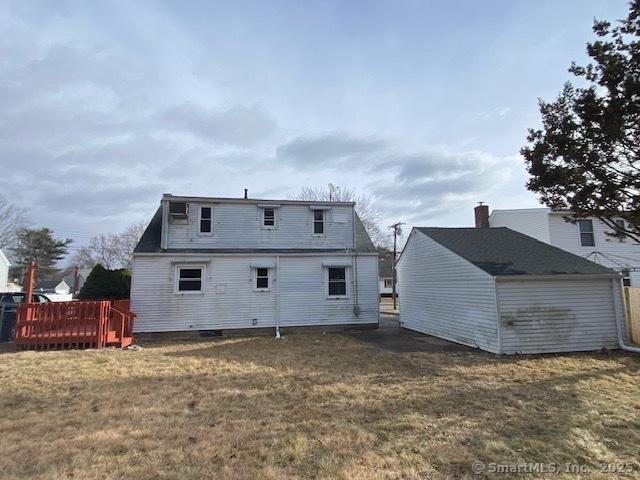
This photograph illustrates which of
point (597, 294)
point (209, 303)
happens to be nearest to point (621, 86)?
point (597, 294)

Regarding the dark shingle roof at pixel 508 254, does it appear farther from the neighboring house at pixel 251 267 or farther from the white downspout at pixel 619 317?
the neighboring house at pixel 251 267

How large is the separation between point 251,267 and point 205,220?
2.80 metres

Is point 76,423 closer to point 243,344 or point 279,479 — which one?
point 279,479

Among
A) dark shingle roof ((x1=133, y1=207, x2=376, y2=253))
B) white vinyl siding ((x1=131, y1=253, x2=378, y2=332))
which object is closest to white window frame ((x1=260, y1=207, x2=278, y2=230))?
dark shingle roof ((x1=133, y1=207, x2=376, y2=253))

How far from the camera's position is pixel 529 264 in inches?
473

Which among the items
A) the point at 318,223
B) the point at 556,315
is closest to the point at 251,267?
the point at 318,223

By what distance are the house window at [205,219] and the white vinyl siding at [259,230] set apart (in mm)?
175

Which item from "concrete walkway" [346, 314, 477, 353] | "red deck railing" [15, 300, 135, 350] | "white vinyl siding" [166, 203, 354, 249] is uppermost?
"white vinyl siding" [166, 203, 354, 249]

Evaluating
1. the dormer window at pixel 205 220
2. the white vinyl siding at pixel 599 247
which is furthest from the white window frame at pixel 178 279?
the white vinyl siding at pixel 599 247

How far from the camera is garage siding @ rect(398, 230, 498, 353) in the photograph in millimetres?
11477

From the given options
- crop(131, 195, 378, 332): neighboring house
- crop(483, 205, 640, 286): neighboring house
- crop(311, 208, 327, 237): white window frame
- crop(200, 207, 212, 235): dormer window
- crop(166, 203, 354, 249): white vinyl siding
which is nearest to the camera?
crop(131, 195, 378, 332): neighboring house

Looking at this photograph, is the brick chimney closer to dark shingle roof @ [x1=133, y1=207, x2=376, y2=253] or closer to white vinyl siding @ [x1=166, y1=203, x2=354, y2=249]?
dark shingle roof @ [x1=133, y1=207, x2=376, y2=253]

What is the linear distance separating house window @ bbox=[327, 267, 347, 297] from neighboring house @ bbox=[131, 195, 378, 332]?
4 centimetres

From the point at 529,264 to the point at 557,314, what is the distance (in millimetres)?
1673
